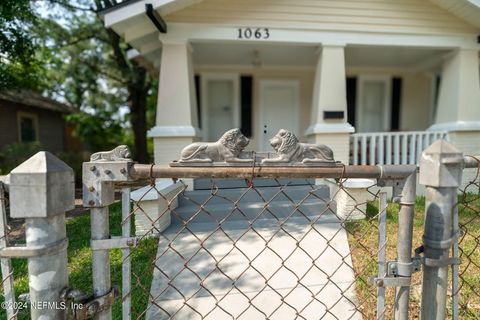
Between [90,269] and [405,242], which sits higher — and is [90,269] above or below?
below

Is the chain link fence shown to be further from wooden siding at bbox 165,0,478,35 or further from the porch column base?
wooden siding at bbox 165,0,478,35

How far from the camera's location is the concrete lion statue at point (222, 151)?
113 cm

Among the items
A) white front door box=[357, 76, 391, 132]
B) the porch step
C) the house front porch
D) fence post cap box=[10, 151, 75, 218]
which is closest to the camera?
fence post cap box=[10, 151, 75, 218]

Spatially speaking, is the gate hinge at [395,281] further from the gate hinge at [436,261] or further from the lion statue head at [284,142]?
the lion statue head at [284,142]

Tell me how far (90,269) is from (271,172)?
274 cm

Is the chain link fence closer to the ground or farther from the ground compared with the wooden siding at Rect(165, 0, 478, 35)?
closer to the ground

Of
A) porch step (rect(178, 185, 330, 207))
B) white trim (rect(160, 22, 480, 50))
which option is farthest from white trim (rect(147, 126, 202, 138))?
white trim (rect(160, 22, 480, 50))

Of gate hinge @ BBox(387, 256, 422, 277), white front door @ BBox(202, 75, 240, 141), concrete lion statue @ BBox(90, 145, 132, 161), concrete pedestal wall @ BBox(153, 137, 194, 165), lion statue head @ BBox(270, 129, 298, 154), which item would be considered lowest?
gate hinge @ BBox(387, 256, 422, 277)

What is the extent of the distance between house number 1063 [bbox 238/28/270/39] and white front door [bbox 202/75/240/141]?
8.08ft

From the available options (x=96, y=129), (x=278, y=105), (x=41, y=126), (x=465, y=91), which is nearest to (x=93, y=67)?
(x=96, y=129)

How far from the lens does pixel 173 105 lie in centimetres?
538

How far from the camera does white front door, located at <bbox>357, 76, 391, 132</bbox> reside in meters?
8.28

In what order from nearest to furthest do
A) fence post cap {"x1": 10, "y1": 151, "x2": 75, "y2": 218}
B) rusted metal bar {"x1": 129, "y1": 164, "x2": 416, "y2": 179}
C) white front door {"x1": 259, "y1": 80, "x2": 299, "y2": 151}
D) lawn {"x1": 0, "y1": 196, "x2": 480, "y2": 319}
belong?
fence post cap {"x1": 10, "y1": 151, "x2": 75, "y2": 218}
rusted metal bar {"x1": 129, "y1": 164, "x2": 416, "y2": 179}
lawn {"x1": 0, "y1": 196, "x2": 480, "y2": 319}
white front door {"x1": 259, "y1": 80, "x2": 299, "y2": 151}

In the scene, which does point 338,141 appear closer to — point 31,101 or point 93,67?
point 93,67
